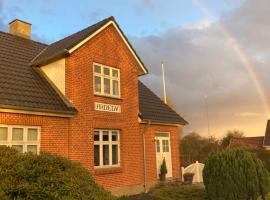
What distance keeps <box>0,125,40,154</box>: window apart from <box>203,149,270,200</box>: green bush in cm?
696

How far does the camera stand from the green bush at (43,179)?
688 centimetres

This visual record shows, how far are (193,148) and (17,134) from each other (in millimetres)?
41250

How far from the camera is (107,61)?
17.7 m

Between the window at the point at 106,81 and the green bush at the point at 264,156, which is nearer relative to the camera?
the window at the point at 106,81

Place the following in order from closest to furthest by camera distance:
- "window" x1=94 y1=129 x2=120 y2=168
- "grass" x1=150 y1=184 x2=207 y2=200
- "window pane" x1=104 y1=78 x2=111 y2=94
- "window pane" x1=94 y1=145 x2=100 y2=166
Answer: "grass" x1=150 y1=184 x2=207 y2=200
"window pane" x1=94 y1=145 x2=100 y2=166
"window" x1=94 y1=129 x2=120 y2=168
"window pane" x1=104 y1=78 x2=111 y2=94

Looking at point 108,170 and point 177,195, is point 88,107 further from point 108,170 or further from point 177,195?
point 177,195

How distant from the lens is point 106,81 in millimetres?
17562

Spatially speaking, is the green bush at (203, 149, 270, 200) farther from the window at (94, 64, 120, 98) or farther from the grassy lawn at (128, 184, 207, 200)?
the window at (94, 64, 120, 98)

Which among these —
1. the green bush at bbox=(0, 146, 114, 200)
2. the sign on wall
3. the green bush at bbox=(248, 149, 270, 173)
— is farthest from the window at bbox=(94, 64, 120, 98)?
the green bush at bbox=(248, 149, 270, 173)

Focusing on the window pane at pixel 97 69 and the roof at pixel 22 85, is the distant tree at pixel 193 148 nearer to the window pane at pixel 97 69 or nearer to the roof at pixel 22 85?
the window pane at pixel 97 69

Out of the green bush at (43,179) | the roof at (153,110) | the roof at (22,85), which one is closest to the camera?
the green bush at (43,179)

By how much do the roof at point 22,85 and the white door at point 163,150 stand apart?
7073 mm

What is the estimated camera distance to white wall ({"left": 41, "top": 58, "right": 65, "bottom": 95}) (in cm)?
1603

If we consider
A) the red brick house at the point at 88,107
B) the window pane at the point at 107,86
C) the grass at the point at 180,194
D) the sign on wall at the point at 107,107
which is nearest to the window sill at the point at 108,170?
the red brick house at the point at 88,107
